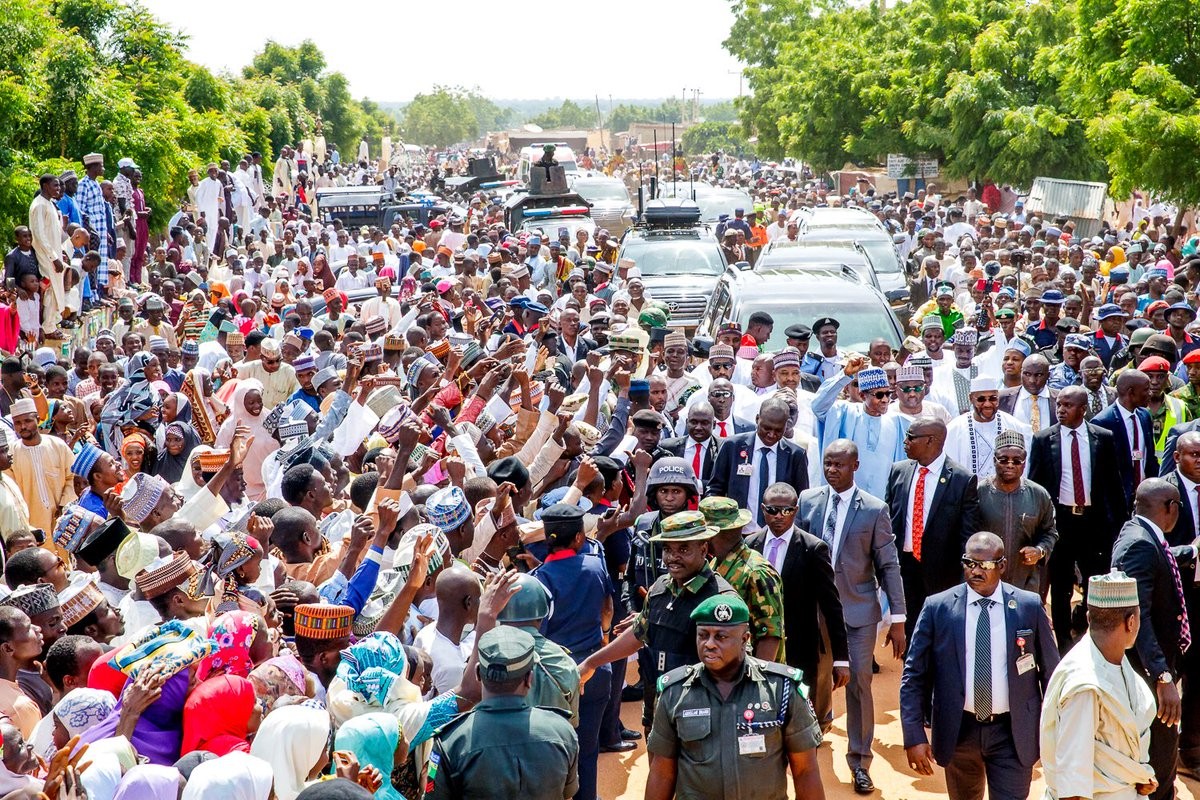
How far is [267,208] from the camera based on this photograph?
1254 inches

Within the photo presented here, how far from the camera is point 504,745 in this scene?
179 inches

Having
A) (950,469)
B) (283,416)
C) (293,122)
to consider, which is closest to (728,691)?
(950,469)

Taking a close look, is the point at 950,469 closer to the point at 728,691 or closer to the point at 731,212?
the point at 728,691

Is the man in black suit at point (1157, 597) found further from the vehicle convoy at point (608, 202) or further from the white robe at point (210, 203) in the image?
the vehicle convoy at point (608, 202)

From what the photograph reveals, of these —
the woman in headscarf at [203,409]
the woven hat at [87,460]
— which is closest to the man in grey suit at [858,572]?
the woven hat at [87,460]

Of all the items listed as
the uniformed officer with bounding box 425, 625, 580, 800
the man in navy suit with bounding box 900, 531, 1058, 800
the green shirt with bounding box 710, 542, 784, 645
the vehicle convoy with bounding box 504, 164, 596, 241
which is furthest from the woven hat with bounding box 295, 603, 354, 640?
the vehicle convoy with bounding box 504, 164, 596, 241

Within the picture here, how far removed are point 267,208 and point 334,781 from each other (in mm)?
29306

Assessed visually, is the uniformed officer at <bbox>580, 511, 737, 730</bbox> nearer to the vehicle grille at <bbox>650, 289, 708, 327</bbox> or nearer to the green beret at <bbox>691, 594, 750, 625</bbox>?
the green beret at <bbox>691, 594, 750, 625</bbox>

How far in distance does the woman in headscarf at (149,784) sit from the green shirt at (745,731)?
169 cm

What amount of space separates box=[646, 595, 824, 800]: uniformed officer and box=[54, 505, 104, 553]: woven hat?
3613 mm

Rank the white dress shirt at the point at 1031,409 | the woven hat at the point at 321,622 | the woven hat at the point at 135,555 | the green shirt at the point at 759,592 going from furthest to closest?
the white dress shirt at the point at 1031,409 → the woven hat at the point at 135,555 → the green shirt at the point at 759,592 → the woven hat at the point at 321,622

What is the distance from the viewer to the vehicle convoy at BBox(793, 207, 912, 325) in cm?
1816

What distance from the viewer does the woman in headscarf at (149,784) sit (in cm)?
428

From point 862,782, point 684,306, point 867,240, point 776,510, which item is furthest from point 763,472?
point 867,240
